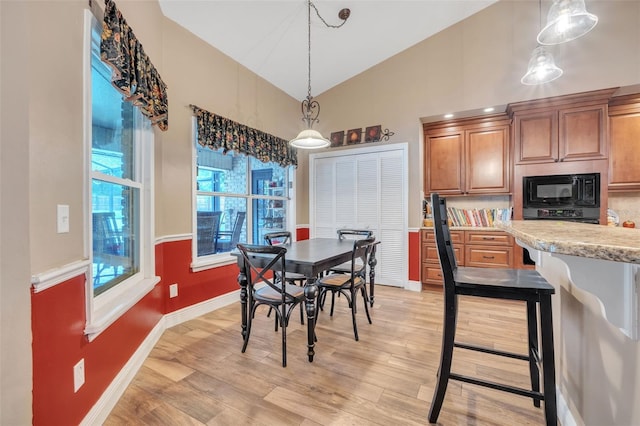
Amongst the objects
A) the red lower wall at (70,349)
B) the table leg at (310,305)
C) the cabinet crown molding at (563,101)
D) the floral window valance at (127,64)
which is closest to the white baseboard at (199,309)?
the red lower wall at (70,349)

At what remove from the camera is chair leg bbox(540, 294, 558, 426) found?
4.14 feet

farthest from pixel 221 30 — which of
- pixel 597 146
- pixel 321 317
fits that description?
pixel 597 146

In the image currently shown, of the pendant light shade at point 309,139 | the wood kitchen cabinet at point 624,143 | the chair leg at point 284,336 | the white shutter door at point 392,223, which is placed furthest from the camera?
the white shutter door at point 392,223

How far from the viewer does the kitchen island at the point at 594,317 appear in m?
0.73

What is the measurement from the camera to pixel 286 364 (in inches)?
83.0

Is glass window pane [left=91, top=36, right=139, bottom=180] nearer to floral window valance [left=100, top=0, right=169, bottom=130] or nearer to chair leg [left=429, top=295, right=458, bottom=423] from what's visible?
floral window valance [left=100, top=0, right=169, bottom=130]

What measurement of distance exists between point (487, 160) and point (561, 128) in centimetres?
81

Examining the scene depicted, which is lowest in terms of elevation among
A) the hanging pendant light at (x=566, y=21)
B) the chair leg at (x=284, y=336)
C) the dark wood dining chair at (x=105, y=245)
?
the chair leg at (x=284, y=336)

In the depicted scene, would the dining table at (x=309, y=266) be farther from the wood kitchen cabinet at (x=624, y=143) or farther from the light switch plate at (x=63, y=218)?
the wood kitchen cabinet at (x=624, y=143)

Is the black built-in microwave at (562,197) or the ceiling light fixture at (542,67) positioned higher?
the ceiling light fixture at (542,67)

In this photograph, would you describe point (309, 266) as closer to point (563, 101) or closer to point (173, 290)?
point (173, 290)

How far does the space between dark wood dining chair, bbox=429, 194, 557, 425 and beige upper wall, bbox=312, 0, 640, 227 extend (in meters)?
2.54

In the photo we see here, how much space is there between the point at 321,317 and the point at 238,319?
0.87 m

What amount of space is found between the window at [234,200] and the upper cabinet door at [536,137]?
3.16 meters
